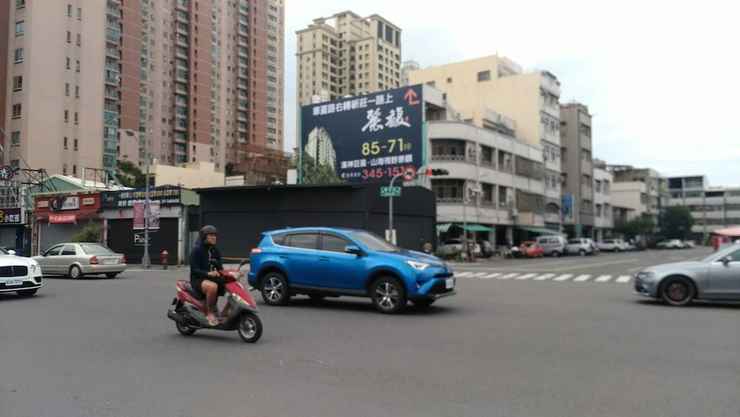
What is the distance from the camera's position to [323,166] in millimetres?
51531

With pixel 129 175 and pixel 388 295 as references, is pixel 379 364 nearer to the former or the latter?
pixel 388 295

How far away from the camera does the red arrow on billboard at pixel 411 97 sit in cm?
4575

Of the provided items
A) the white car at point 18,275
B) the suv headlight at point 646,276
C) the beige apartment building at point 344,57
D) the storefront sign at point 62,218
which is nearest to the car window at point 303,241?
the white car at point 18,275

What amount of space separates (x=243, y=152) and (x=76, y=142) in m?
41.6

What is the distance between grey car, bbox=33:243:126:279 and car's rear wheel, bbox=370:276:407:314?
13.9m

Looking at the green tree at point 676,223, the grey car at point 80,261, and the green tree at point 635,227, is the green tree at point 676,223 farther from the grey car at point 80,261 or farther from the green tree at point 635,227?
the grey car at point 80,261

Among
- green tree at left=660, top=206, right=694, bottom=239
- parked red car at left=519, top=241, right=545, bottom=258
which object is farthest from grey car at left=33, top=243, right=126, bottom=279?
green tree at left=660, top=206, right=694, bottom=239

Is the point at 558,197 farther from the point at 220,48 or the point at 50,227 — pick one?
the point at 220,48

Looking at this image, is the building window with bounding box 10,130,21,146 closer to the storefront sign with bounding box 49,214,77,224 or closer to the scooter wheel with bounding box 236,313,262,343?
the storefront sign with bounding box 49,214,77,224

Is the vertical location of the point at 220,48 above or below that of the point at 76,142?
above

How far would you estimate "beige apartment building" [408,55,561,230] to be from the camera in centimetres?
6738

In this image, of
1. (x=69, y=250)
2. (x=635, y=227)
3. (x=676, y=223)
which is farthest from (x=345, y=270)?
(x=676, y=223)

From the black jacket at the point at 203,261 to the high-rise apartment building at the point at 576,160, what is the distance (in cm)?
7499

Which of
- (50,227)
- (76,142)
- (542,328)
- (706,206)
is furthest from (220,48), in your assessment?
(542,328)
